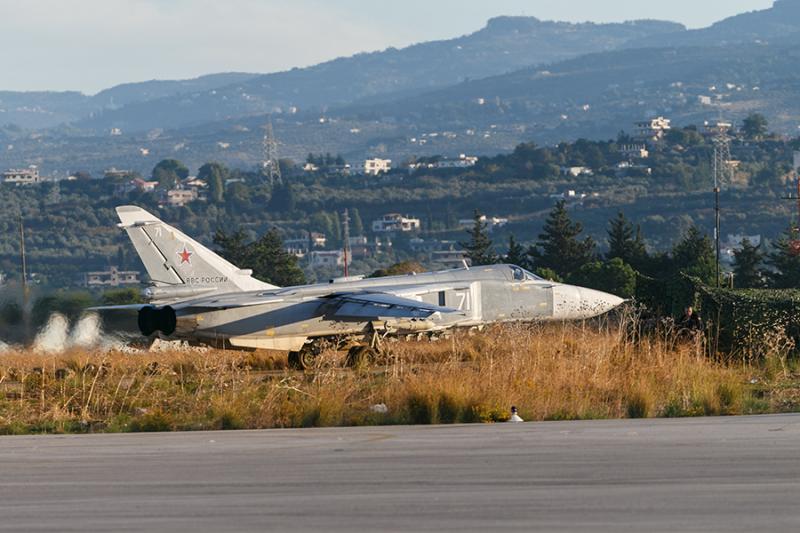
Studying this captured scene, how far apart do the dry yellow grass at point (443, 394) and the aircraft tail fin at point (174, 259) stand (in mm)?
5907

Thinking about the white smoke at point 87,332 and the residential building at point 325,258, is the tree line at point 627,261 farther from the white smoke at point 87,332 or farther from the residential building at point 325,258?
the residential building at point 325,258

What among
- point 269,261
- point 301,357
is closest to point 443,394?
point 301,357

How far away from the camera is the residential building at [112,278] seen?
15050cm

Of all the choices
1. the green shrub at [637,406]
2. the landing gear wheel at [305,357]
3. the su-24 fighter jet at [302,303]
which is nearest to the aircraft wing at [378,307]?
the su-24 fighter jet at [302,303]

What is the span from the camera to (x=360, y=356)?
29781mm

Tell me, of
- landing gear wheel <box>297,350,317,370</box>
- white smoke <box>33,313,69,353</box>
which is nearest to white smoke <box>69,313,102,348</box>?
white smoke <box>33,313,69,353</box>

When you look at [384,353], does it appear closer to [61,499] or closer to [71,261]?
[61,499]

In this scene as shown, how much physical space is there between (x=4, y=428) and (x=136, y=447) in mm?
3779

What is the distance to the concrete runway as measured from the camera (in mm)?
11617

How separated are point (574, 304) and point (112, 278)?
5050 inches

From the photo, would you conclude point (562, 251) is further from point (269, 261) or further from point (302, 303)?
point (302, 303)

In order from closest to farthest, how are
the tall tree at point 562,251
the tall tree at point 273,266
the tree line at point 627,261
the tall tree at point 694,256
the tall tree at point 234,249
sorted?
1. the tree line at point 627,261
2. the tall tree at point 694,256
3. the tall tree at point 273,266
4. the tall tree at point 234,249
5. the tall tree at point 562,251

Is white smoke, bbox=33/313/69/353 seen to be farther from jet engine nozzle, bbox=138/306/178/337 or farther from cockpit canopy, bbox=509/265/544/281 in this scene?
cockpit canopy, bbox=509/265/544/281

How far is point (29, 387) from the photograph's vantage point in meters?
24.5
